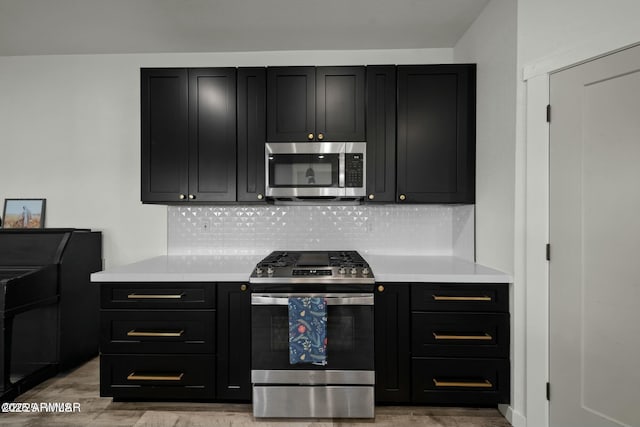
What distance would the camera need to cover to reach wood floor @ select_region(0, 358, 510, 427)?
2.01 meters

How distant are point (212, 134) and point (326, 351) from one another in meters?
1.73

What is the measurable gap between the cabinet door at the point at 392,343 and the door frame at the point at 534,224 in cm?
69

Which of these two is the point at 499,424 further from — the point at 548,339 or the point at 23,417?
the point at 23,417

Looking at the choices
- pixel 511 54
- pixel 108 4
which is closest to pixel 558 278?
pixel 511 54

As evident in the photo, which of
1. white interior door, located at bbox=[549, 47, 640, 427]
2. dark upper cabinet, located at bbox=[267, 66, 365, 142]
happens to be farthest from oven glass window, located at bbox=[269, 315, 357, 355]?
dark upper cabinet, located at bbox=[267, 66, 365, 142]

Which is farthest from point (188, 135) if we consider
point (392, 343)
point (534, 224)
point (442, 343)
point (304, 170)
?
point (534, 224)

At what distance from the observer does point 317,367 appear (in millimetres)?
2018

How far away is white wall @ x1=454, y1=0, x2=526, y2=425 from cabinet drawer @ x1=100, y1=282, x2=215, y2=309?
1882 millimetres

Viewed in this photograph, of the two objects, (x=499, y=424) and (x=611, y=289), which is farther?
(x=499, y=424)

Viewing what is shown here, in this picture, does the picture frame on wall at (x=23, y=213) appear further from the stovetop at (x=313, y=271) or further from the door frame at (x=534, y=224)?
the door frame at (x=534, y=224)

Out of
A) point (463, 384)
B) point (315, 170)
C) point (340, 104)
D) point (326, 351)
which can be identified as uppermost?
point (340, 104)

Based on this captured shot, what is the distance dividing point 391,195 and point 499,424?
1.59 meters

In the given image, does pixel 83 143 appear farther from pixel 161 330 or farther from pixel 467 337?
pixel 467 337

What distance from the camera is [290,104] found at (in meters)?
2.45
